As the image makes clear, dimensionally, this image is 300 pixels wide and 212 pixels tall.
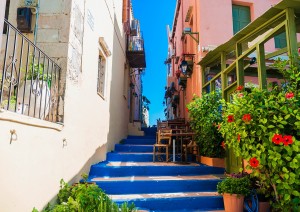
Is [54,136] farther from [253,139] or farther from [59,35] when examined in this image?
[253,139]

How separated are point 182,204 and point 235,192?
3.20 feet

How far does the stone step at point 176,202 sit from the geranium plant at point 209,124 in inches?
75.9

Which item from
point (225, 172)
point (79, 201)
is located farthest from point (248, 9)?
point (79, 201)

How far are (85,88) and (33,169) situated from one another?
2.39 meters

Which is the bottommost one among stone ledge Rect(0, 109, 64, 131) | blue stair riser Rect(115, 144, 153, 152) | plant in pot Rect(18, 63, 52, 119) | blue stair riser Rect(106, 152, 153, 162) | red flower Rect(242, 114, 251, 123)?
blue stair riser Rect(106, 152, 153, 162)

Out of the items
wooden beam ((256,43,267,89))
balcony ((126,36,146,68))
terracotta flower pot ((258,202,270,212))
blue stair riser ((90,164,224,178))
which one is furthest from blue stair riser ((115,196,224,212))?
balcony ((126,36,146,68))

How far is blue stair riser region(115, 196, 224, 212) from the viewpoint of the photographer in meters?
4.13

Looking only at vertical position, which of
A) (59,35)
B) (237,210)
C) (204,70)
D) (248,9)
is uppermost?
(248,9)

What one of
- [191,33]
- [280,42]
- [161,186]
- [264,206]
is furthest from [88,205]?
[280,42]

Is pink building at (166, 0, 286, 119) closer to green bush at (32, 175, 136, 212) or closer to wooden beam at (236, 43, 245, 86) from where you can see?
wooden beam at (236, 43, 245, 86)

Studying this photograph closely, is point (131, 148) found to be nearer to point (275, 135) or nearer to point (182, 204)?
point (182, 204)

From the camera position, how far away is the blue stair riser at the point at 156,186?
182 inches

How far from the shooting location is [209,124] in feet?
19.8

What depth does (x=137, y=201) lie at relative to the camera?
13.5 ft
